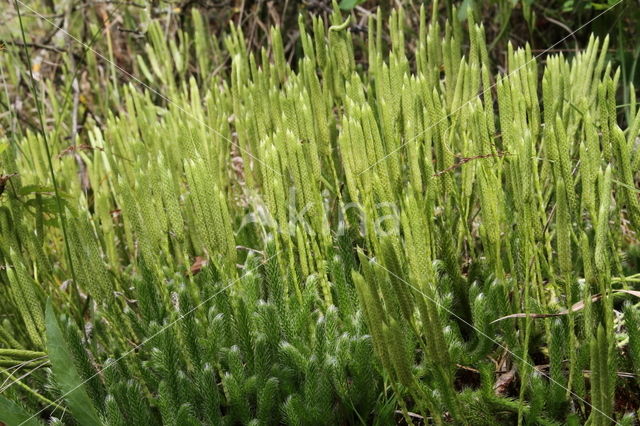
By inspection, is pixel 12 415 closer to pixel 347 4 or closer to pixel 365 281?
pixel 365 281

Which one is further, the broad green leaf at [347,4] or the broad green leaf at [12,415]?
the broad green leaf at [347,4]

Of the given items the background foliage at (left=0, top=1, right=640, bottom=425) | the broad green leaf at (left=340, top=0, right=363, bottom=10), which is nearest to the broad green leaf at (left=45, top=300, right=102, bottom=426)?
the background foliage at (left=0, top=1, right=640, bottom=425)

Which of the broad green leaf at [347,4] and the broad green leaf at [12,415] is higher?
the broad green leaf at [347,4]

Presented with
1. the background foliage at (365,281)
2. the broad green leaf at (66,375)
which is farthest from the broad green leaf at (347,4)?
the broad green leaf at (66,375)

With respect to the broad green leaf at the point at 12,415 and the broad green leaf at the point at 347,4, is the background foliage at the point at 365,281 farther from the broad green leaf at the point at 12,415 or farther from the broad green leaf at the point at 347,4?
the broad green leaf at the point at 347,4

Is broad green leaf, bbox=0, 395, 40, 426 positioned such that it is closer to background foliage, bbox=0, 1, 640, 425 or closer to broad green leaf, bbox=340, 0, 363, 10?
background foliage, bbox=0, 1, 640, 425

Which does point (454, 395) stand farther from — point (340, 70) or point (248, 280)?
point (340, 70)

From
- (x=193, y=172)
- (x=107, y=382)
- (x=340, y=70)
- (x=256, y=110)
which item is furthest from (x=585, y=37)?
(x=107, y=382)

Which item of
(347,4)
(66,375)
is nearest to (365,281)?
(66,375)
